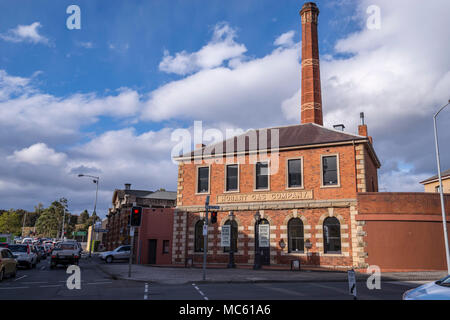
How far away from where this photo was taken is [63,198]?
10256 cm

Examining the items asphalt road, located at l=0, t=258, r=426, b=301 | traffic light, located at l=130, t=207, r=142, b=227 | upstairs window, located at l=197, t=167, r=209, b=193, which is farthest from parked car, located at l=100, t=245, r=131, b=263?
asphalt road, located at l=0, t=258, r=426, b=301

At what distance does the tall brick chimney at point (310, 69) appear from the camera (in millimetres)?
35031

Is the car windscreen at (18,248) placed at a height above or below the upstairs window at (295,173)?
below

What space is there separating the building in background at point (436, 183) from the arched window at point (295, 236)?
1168 inches

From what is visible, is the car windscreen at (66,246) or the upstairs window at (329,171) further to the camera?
the car windscreen at (66,246)

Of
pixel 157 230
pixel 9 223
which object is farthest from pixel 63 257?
pixel 9 223

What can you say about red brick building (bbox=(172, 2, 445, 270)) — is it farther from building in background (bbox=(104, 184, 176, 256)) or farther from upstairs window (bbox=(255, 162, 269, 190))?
building in background (bbox=(104, 184, 176, 256))

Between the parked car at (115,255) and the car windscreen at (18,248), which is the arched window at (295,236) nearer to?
the parked car at (115,255)

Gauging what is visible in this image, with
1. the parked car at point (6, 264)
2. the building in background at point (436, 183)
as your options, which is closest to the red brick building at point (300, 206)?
the parked car at point (6, 264)

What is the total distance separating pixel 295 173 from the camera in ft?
87.2

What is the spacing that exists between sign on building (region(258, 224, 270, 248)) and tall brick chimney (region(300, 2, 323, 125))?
42.1ft

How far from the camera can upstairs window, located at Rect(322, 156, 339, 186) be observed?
2525 cm

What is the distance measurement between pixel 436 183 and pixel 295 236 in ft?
108

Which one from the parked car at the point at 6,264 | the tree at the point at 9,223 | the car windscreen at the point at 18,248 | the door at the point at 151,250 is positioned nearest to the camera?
the parked car at the point at 6,264
